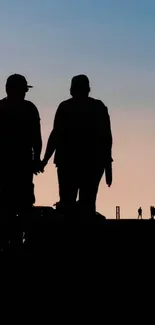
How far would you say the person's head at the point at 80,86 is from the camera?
42.2 ft

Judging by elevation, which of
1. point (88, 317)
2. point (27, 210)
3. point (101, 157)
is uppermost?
point (101, 157)

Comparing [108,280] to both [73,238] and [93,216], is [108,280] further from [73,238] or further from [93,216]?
[93,216]

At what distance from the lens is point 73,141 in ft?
44.1

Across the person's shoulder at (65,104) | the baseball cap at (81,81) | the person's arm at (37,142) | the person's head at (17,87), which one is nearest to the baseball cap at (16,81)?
the person's head at (17,87)

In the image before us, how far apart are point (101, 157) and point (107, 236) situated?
147 inches

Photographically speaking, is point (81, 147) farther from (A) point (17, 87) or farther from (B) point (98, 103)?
(A) point (17, 87)

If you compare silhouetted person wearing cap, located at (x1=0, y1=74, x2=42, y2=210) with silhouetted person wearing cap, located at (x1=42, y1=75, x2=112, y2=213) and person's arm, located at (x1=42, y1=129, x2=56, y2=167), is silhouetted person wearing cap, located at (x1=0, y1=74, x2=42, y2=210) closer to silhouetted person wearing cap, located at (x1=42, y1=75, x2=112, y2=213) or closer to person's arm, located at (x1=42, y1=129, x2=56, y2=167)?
silhouetted person wearing cap, located at (x1=42, y1=75, x2=112, y2=213)

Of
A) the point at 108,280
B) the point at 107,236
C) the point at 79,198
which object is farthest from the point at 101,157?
the point at 108,280

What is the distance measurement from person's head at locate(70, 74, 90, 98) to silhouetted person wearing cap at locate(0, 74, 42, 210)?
2.99ft

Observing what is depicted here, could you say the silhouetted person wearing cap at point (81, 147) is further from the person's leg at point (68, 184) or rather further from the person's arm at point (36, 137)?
the person's arm at point (36, 137)

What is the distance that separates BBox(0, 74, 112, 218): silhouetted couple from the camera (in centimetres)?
1226

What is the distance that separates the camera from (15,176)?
39.4 feet

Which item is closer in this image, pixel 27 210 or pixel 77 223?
pixel 77 223

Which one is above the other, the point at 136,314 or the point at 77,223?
the point at 77,223
